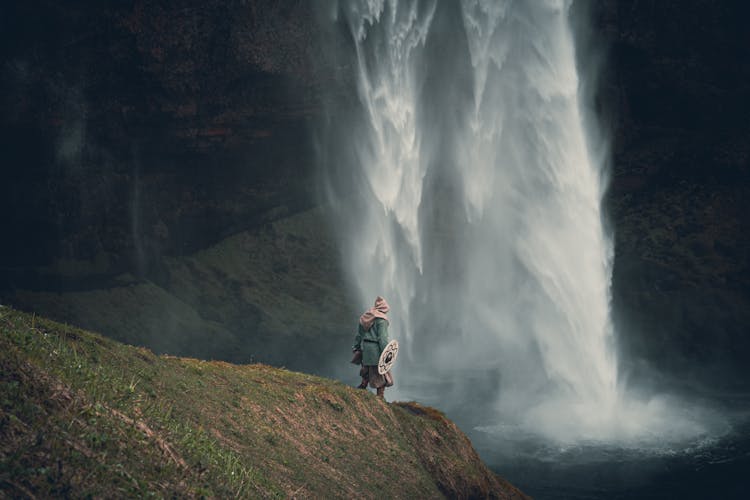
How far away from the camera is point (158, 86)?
42.5m

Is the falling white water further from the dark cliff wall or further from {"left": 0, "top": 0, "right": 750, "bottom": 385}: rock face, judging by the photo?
the dark cliff wall

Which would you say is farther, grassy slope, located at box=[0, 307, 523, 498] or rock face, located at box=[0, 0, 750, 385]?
rock face, located at box=[0, 0, 750, 385]

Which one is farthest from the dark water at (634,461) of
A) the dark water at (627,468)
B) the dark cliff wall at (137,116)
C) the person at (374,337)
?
the dark cliff wall at (137,116)

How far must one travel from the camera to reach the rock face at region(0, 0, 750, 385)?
40031mm

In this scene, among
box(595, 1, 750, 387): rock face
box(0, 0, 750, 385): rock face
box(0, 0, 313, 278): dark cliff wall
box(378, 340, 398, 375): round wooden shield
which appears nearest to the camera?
box(378, 340, 398, 375): round wooden shield

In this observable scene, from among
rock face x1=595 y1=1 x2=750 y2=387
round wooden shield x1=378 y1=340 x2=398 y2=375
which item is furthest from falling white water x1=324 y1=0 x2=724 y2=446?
round wooden shield x1=378 y1=340 x2=398 y2=375

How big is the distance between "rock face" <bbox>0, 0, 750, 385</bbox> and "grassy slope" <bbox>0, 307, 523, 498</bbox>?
29.7 meters

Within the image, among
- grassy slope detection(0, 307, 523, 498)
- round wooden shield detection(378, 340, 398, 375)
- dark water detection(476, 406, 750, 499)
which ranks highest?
dark water detection(476, 406, 750, 499)

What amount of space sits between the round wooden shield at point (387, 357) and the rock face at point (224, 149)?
96.1ft

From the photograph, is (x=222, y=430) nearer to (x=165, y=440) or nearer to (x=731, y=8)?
(x=165, y=440)

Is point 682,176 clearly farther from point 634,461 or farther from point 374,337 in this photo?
point 374,337

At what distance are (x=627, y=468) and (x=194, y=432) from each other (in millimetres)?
21328

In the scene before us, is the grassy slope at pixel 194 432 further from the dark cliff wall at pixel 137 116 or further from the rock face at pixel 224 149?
the dark cliff wall at pixel 137 116

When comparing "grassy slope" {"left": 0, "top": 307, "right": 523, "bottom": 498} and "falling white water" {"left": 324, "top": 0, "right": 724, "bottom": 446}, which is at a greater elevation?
"falling white water" {"left": 324, "top": 0, "right": 724, "bottom": 446}
